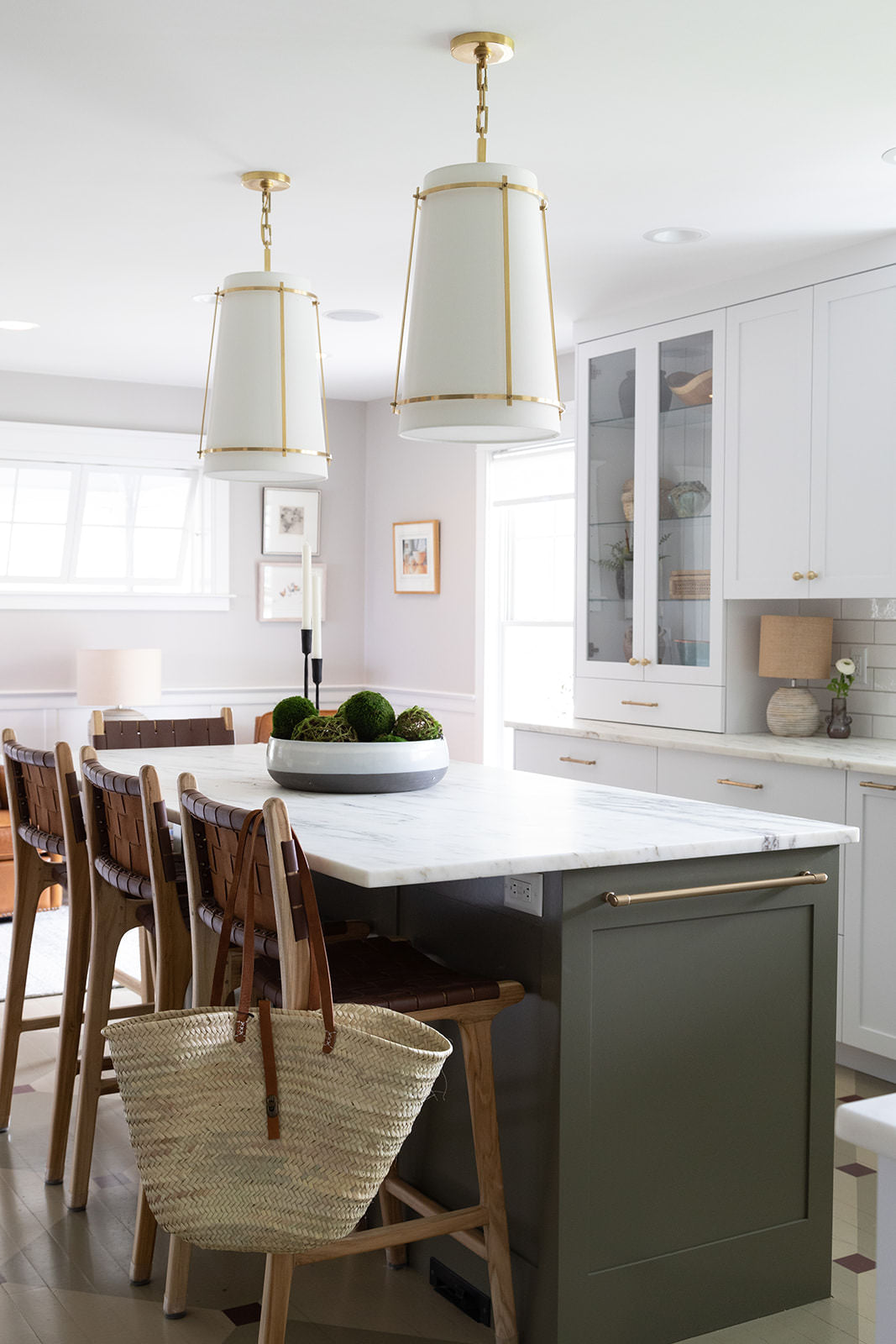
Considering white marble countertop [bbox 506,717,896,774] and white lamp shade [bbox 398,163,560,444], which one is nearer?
white lamp shade [bbox 398,163,560,444]

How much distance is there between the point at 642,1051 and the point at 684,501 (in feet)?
9.35

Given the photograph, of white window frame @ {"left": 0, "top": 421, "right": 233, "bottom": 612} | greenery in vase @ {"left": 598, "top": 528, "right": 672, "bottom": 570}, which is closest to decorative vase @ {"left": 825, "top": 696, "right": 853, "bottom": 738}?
greenery in vase @ {"left": 598, "top": 528, "right": 672, "bottom": 570}

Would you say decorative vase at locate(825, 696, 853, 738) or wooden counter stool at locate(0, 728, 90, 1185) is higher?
decorative vase at locate(825, 696, 853, 738)

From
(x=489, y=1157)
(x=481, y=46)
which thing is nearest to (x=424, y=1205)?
(x=489, y=1157)

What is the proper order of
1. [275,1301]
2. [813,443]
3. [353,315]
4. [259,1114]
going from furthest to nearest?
[353,315]
[813,443]
[275,1301]
[259,1114]

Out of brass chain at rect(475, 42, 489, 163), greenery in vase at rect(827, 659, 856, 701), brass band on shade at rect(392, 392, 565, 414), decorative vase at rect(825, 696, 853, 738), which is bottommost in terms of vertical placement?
decorative vase at rect(825, 696, 853, 738)

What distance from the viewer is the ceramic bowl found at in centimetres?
280

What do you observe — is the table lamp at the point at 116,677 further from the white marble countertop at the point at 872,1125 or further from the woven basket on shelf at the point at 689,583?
the white marble countertop at the point at 872,1125

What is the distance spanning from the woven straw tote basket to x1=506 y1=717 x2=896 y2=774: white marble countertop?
7.25 feet

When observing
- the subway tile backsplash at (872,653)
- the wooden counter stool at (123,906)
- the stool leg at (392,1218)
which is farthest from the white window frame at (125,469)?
the stool leg at (392,1218)

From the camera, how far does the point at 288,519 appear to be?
24.0 feet

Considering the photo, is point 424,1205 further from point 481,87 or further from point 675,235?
point 675,235

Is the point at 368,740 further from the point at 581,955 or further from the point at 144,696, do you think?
the point at 144,696

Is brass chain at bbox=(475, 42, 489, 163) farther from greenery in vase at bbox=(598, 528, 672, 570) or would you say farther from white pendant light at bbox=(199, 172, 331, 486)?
greenery in vase at bbox=(598, 528, 672, 570)
